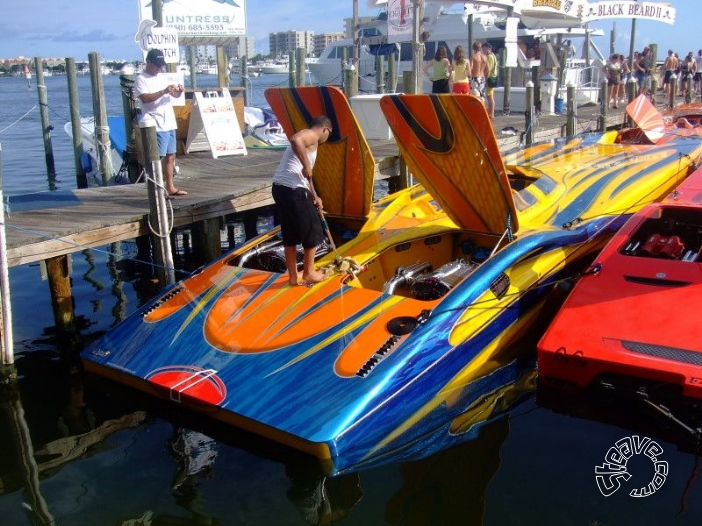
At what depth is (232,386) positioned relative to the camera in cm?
473

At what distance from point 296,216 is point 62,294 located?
2.71 m

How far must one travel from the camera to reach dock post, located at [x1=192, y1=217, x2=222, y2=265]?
26.2 feet

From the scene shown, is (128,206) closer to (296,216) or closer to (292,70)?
(296,216)

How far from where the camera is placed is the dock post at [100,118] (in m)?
10.3

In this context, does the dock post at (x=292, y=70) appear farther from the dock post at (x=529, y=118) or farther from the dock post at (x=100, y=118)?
the dock post at (x=100, y=118)

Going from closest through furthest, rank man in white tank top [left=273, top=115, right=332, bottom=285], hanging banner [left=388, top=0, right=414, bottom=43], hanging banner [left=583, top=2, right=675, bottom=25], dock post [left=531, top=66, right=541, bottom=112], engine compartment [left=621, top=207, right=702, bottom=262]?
man in white tank top [left=273, top=115, right=332, bottom=285] → engine compartment [left=621, top=207, right=702, bottom=262] → hanging banner [left=388, top=0, right=414, bottom=43] → dock post [left=531, top=66, right=541, bottom=112] → hanging banner [left=583, top=2, right=675, bottom=25]

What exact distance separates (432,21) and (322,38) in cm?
2865

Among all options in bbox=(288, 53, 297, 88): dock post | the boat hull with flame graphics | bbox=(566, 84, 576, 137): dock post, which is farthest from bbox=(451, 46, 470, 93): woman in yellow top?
the boat hull with flame graphics

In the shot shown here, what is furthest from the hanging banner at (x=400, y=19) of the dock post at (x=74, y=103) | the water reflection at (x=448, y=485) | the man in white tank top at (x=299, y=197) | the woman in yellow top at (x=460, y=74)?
the water reflection at (x=448, y=485)

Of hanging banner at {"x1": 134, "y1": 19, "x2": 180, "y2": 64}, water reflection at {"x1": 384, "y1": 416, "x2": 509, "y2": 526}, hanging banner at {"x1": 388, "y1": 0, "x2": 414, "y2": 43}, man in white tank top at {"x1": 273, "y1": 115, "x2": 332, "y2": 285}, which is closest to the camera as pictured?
water reflection at {"x1": 384, "y1": 416, "x2": 509, "y2": 526}

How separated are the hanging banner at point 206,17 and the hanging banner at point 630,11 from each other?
11150 millimetres

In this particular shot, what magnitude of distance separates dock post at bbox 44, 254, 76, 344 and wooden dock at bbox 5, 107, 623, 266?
1.16 feet

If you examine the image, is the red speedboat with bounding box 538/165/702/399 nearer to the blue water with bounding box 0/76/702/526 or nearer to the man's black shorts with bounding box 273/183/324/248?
the blue water with bounding box 0/76/702/526

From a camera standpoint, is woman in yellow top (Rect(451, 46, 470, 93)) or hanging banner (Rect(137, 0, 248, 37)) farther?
woman in yellow top (Rect(451, 46, 470, 93))
